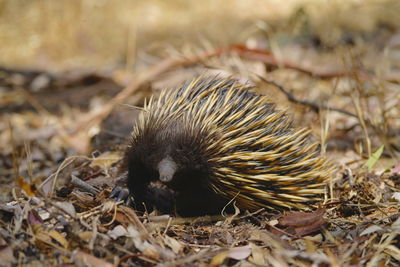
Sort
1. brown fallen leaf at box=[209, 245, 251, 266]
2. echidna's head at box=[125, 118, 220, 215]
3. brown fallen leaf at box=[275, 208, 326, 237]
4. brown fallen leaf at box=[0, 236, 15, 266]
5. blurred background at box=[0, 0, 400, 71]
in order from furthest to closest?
blurred background at box=[0, 0, 400, 71]
echidna's head at box=[125, 118, 220, 215]
brown fallen leaf at box=[275, 208, 326, 237]
brown fallen leaf at box=[209, 245, 251, 266]
brown fallen leaf at box=[0, 236, 15, 266]

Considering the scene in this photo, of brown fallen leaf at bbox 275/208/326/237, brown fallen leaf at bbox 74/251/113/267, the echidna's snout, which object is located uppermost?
the echidna's snout

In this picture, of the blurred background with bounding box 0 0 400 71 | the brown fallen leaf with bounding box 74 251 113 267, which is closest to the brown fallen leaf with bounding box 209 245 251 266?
the brown fallen leaf with bounding box 74 251 113 267

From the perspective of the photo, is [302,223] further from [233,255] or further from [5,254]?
[5,254]

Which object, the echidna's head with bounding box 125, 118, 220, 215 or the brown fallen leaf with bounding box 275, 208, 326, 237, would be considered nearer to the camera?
the brown fallen leaf with bounding box 275, 208, 326, 237

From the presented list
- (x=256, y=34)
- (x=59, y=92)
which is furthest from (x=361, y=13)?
(x=59, y=92)

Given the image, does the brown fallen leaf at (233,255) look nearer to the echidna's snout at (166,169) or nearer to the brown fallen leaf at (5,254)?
the echidna's snout at (166,169)

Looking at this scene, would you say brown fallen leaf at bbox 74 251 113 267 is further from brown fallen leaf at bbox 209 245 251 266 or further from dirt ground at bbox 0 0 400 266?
brown fallen leaf at bbox 209 245 251 266

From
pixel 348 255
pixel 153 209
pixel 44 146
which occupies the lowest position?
pixel 44 146

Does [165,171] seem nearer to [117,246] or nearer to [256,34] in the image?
[117,246]
